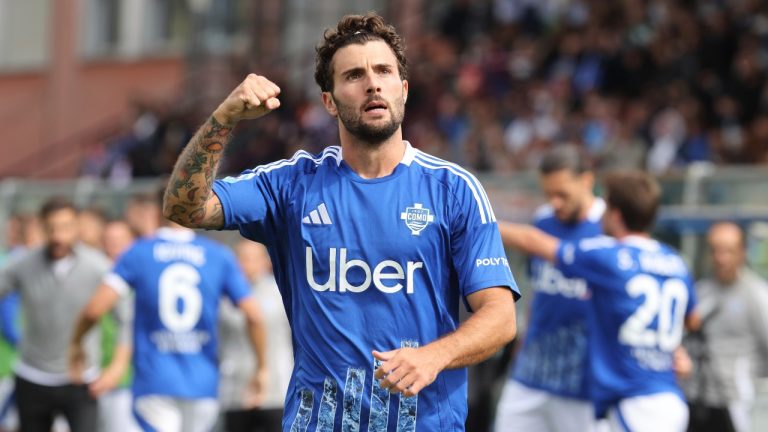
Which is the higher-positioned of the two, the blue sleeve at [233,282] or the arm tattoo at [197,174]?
the arm tattoo at [197,174]

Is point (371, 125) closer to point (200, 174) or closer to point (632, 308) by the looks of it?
point (200, 174)

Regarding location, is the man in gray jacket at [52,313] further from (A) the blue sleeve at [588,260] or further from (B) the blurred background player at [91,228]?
(A) the blue sleeve at [588,260]

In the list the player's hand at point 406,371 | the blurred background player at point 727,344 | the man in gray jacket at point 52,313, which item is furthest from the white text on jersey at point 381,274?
the man in gray jacket at point 52,313

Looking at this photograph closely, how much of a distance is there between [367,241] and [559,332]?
4.12 meters

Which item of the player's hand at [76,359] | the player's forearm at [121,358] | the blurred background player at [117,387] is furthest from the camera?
the blurred background player at [117,387]

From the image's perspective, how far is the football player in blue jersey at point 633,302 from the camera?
8070mm

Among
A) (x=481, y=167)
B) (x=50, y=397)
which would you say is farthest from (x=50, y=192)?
(x=50, y=397)

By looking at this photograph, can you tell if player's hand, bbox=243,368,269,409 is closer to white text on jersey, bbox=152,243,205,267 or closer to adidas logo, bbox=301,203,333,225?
white text on jersey, bbox=152,243,205,267

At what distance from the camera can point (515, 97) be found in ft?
57.3

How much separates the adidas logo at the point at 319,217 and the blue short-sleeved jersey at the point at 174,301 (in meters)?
4.86

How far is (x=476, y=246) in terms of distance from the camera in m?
5.23

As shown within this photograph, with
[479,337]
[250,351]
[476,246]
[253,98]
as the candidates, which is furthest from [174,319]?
[479,337]

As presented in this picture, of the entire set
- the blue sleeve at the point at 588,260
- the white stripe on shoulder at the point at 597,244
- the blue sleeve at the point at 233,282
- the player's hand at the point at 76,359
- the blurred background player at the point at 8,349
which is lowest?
the blurred background player at the point at 8,349

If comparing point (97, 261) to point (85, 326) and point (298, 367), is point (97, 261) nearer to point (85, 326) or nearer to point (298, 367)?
point (85, 326)
